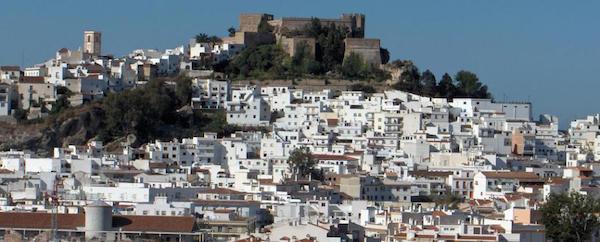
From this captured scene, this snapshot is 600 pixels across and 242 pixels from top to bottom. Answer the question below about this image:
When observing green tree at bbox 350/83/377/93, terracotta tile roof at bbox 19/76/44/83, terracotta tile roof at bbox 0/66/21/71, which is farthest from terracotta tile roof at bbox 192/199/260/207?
terracotta tile roof at bbox 0/66/21/71

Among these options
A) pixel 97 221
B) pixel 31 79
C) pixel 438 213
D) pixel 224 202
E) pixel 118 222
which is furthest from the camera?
pixel 31 79

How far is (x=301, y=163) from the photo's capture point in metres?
52.6

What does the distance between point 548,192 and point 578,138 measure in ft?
51.3

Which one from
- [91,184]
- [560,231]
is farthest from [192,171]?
[560,231]

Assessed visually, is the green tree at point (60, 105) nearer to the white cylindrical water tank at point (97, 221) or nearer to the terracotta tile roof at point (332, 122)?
the terracotta tile roof at point (332, 122)

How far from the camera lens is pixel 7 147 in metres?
61.0

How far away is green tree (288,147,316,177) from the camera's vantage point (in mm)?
52312

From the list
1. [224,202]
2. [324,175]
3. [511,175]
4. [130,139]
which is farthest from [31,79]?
[224,202]

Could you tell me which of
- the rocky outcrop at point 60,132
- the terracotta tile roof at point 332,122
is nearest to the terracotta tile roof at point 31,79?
the rocky outcrop at point 60,132

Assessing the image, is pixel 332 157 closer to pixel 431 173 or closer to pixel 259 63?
pixel 431 173

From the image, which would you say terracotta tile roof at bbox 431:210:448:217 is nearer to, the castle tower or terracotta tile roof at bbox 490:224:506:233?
terracotta tile roof at bbox 490:224:506:233

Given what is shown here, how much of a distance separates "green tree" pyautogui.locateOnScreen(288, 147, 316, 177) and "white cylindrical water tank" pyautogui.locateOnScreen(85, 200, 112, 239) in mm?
16214

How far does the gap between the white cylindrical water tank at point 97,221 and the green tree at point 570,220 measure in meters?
10.0

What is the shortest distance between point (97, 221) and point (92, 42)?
1468 inches
